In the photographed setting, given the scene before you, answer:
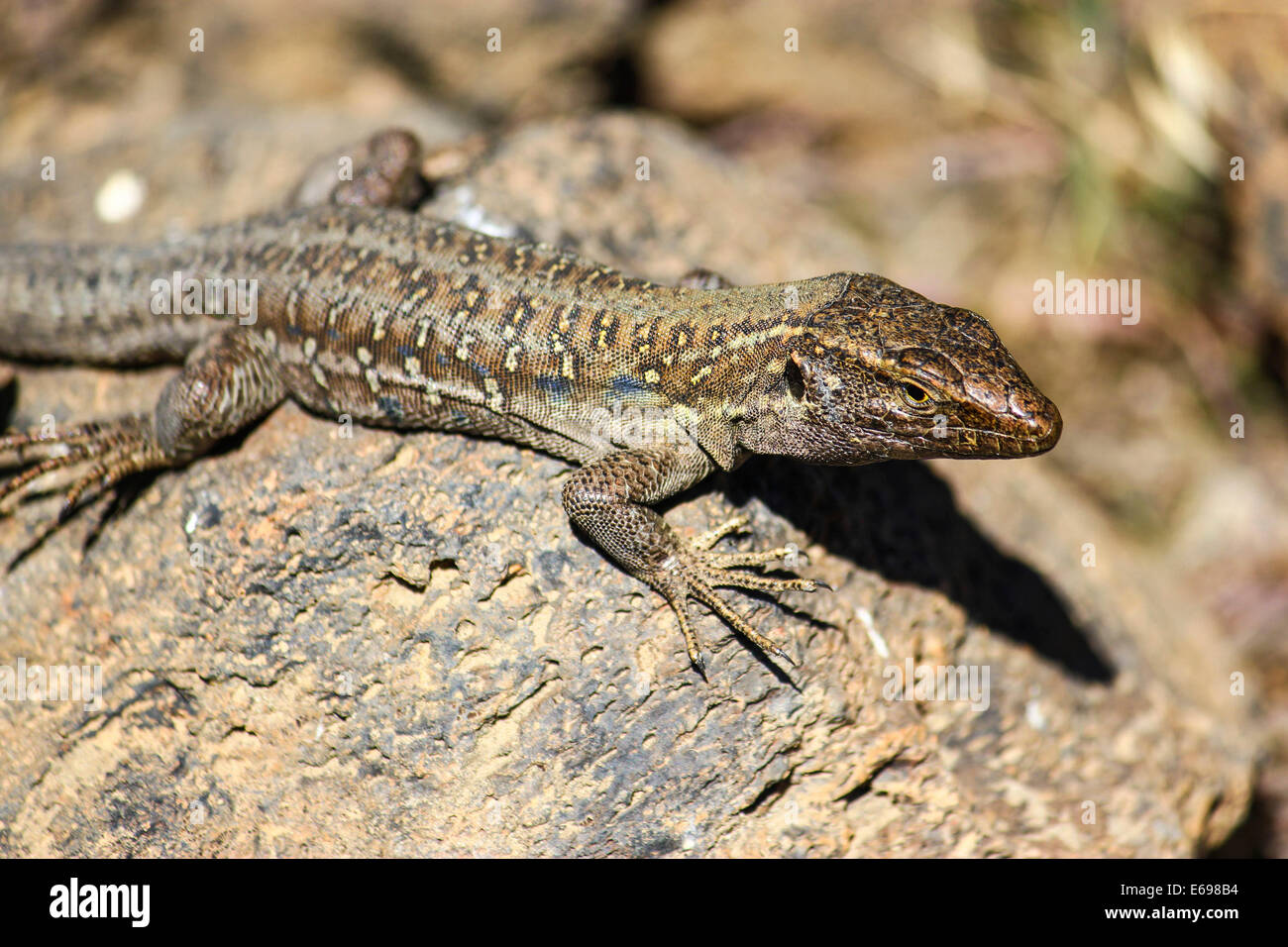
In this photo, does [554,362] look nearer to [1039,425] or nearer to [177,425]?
[177,425]

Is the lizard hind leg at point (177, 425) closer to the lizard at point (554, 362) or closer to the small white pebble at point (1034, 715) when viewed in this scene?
the lizard at point (554, 362)

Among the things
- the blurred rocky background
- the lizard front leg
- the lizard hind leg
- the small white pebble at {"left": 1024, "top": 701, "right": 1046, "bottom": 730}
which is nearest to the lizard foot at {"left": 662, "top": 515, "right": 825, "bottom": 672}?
the lizard front leg

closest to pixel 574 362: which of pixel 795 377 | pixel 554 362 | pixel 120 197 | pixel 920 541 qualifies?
pixel 554 362

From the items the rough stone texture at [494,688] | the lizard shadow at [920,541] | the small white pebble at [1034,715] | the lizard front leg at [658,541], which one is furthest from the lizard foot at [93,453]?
the small white pebble at [1034,715]

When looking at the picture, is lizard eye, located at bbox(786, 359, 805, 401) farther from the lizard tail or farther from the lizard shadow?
the lizard tail

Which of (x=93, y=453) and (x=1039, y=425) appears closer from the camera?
(x=1039, y=425)
